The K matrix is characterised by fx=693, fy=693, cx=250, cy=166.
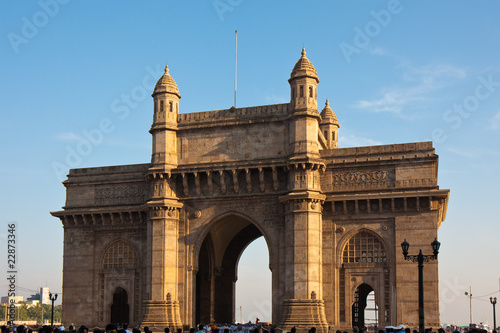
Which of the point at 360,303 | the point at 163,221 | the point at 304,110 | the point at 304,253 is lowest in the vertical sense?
the point at 360,303

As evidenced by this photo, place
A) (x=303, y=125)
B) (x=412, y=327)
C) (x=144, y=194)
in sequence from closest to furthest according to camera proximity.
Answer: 1. (x=412, y=327)
2. (x=303, y=125)
3. (x=144, y=194)

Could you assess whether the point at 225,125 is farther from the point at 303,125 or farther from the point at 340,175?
the point at 340,175

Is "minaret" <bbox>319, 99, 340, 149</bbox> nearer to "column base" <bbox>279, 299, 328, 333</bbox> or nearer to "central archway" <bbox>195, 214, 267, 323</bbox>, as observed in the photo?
"central archway" <bbox>195, 214, 267, 323</bbox>

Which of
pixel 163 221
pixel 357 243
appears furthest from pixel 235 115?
pixel 357 243

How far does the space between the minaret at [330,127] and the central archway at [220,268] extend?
10.2m

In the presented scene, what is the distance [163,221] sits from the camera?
42.3m

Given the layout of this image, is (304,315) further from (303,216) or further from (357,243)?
(303,216)

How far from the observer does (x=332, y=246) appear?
4056 centimetres

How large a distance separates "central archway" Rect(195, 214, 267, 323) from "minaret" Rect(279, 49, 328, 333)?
274 inches

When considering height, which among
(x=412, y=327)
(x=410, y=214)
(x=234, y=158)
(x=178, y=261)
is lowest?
(x=412, y=327)

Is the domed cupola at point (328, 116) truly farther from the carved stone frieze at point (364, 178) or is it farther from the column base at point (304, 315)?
the column base at point (304, 315)

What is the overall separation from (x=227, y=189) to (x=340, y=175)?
6.94 m

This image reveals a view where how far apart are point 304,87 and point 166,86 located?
9.11 meters

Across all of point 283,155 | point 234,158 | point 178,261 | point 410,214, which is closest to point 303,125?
point 283,155
